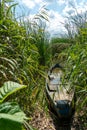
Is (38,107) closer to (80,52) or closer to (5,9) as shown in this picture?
(80,52)

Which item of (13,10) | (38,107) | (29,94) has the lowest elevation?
(38,107)

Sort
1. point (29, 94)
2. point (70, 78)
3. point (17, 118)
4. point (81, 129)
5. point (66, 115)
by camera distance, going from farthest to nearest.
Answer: point (66, 115) < point (81, 129) < point (70, 78) < point (29, 94) < point (17, 118)

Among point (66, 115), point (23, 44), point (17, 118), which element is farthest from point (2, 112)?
point (66, 115)

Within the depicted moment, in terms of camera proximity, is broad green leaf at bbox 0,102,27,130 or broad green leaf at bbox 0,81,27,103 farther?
broad green leaf at bbox 0,81,27,103

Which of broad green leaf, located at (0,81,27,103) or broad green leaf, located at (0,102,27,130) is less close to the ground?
broad green leaf, located at (0,81,27,103)

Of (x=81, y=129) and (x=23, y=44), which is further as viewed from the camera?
(x=81, y=129)

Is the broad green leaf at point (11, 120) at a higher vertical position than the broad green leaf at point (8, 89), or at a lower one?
lower

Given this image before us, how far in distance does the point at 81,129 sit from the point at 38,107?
36.1 inches

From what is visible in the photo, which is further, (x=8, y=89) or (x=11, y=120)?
(x=8, y=89)

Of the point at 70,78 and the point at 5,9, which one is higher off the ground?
the point at 5,9

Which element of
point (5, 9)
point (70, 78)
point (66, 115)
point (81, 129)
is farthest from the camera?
point (66, 115)

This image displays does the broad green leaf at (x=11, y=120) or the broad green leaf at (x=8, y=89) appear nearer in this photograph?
the broad green leaf at (x=11, y=120)

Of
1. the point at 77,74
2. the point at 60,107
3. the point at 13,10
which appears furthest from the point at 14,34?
the point at 60,107

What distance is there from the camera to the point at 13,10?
3.56 metres
